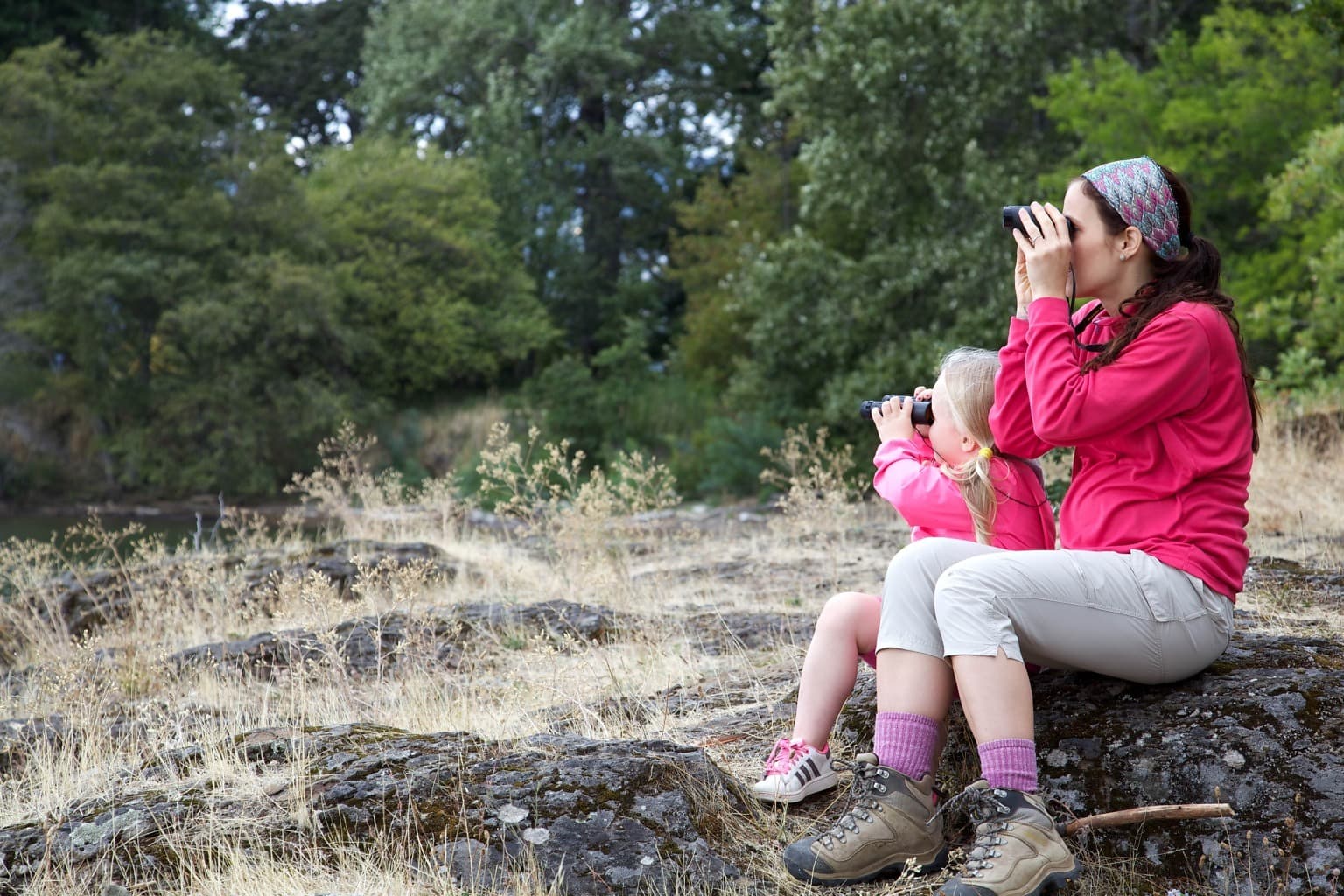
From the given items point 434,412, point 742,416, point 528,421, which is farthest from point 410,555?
point 434,412

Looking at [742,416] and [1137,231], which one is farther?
[742,416]

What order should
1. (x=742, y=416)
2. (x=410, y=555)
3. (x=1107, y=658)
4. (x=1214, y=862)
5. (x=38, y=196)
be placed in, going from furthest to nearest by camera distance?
1. (x=38, y=196)
2. (x=742, y=416)
3. (x=410, y=555)
4. (x=1107, y=658)
5. (x=1214, y=862)

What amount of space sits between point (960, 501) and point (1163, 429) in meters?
0.55

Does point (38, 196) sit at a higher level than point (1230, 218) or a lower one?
higher

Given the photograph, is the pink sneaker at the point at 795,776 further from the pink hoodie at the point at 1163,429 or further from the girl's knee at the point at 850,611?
the pink hoodie at the point at 1163,429

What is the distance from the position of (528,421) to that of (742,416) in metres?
6.32

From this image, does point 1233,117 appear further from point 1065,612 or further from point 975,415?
point 1065,612

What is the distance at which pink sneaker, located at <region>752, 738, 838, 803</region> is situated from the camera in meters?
2.74

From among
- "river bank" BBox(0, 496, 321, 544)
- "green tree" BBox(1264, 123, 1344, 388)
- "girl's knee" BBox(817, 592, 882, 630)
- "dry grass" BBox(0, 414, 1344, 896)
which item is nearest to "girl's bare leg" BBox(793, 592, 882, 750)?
"girl's knee" BBox(817, 592, 882, 630)

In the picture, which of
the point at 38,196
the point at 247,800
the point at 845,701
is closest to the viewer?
the point at 247,800

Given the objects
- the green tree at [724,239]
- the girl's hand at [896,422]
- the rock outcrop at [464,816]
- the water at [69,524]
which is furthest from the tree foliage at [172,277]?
the girl's hand at [896,422]

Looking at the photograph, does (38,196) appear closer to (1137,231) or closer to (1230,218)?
(1230,218)

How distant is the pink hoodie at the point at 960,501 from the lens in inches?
Result: 114

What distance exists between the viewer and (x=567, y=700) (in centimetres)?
394
